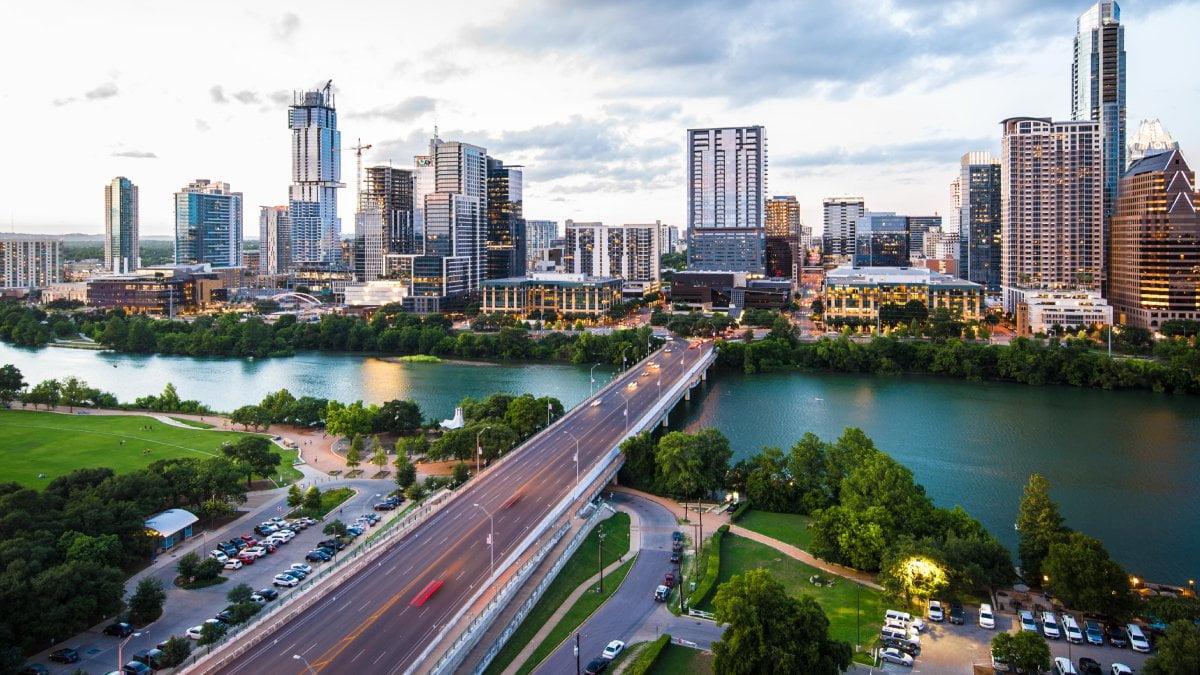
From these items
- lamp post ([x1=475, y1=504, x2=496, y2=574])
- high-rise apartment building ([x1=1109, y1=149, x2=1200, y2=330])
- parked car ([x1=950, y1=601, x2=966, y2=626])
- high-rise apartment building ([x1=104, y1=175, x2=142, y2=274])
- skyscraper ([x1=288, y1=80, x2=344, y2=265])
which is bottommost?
parked car ([x1=950, y1=601, x2=966, y2=626])

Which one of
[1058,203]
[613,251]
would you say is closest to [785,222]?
[613,251]

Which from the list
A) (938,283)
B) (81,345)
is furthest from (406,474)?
(938,283)

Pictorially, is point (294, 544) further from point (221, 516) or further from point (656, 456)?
point (656, 456)

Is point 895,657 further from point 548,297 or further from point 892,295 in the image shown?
point 548,297

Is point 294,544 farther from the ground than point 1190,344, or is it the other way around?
point 1190,344

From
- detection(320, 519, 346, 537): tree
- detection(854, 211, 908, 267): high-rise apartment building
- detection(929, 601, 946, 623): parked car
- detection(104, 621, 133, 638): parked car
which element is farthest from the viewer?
detection(854, 211, 908, 267): high-rise apartment building

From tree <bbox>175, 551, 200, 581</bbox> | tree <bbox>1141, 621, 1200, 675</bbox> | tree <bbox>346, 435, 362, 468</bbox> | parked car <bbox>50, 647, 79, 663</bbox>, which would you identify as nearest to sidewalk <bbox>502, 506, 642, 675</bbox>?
parked car <bbox>50, 647, 79, 663</bbox>

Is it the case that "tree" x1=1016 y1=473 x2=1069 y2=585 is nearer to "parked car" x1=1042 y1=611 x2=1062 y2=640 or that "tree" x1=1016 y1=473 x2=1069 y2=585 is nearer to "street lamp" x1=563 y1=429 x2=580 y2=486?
"parked car" x1=1042 y1=611 x2=1062 y2=640

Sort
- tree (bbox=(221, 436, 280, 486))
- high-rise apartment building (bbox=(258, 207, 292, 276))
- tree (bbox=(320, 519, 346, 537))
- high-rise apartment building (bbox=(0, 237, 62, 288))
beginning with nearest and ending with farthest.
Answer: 1. tree (bbox=(320, 519, 346, 537))
2. tree (bbox=(221, 436, 280, 486))
3. high-rise apartment building (bbox=(0, 237, 62, 288))
4. high-rise apartment building (bbox=(258, 207, 292, 276))
